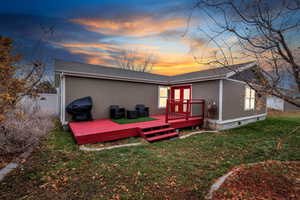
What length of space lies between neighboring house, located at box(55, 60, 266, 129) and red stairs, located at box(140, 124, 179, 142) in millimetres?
2679

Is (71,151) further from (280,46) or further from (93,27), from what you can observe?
(93,27)


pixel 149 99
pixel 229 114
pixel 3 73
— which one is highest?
pixel 3 73

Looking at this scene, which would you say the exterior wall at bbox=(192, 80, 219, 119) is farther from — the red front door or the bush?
the bush

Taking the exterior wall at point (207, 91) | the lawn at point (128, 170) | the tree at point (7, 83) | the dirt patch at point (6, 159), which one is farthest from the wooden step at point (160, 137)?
the tree at point (7, 83)

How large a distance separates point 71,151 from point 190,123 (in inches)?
211

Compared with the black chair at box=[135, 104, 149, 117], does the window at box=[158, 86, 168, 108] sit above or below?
above

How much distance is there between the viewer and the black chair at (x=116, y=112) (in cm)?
681

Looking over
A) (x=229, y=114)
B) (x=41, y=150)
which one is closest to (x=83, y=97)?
(x=41, y=150)

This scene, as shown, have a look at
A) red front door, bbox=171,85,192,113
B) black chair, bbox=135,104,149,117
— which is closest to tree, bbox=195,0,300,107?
black chair, bbox=135,104,149,117

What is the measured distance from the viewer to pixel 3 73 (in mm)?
2863

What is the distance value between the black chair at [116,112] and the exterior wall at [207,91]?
14.3 feet

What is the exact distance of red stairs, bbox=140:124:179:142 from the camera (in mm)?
4936

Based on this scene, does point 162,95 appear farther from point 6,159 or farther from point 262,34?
point 6,159

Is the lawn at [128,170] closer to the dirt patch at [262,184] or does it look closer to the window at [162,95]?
the dirt patch at [262,184]
